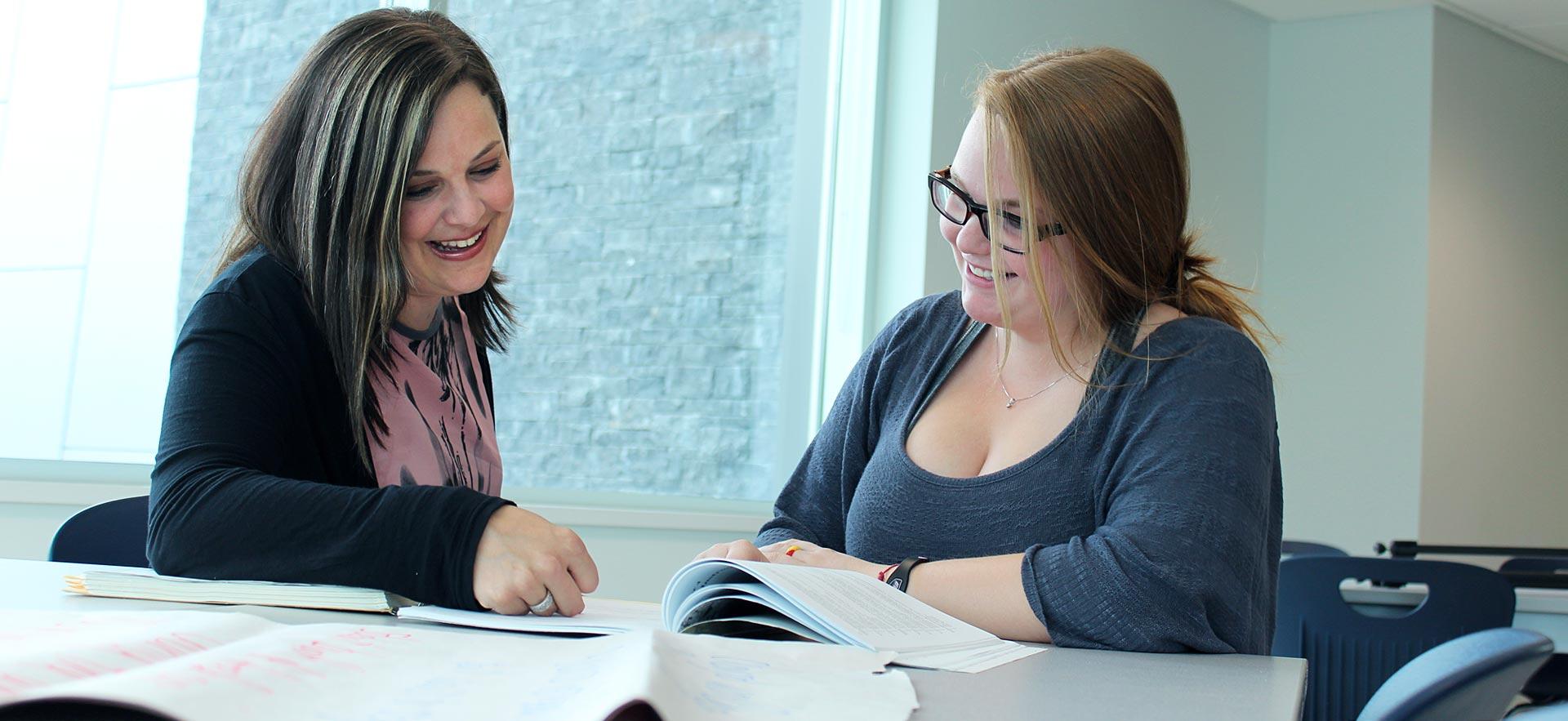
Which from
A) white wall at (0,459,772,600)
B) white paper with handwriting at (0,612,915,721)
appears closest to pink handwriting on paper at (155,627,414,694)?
white paper with handwriting at (0,612,915,721)

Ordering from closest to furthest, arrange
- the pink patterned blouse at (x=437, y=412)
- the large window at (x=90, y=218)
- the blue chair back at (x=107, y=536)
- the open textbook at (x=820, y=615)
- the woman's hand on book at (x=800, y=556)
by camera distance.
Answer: the open textbook at (x=820, y=615)
the woman's hand on book at (x=800, y=556)
the pink patterned blouse at (x=437, y=412)
the blue chair back at (x=107, y=536)
the large window at (x=90, y=218)

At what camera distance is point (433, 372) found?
4.81ft

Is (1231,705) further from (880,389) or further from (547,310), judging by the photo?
(547,310)

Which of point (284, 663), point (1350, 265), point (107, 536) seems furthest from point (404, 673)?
point (1350, 265)

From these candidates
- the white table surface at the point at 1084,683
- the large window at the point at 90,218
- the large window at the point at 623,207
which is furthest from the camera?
the large window at the point at 623,207

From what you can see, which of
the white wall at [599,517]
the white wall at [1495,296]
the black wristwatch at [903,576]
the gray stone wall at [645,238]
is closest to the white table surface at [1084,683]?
the black wristwatch at [903,576]

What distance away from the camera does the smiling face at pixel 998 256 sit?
4.31ft

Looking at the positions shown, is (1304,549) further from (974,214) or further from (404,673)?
(404,673)

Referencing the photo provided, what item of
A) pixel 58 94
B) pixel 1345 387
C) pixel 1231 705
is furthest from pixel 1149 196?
pixel 1345 387

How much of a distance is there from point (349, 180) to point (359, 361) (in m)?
0.18

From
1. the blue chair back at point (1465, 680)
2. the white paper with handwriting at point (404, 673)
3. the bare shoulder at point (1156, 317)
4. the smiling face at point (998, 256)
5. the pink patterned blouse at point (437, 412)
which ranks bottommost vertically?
the blue chair back at point (1465, 680)

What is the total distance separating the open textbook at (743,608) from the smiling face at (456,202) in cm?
45

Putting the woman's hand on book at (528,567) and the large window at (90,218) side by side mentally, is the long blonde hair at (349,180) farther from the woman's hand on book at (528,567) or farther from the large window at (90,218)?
the large window at (90,218)

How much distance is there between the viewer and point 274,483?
1.03 metres
